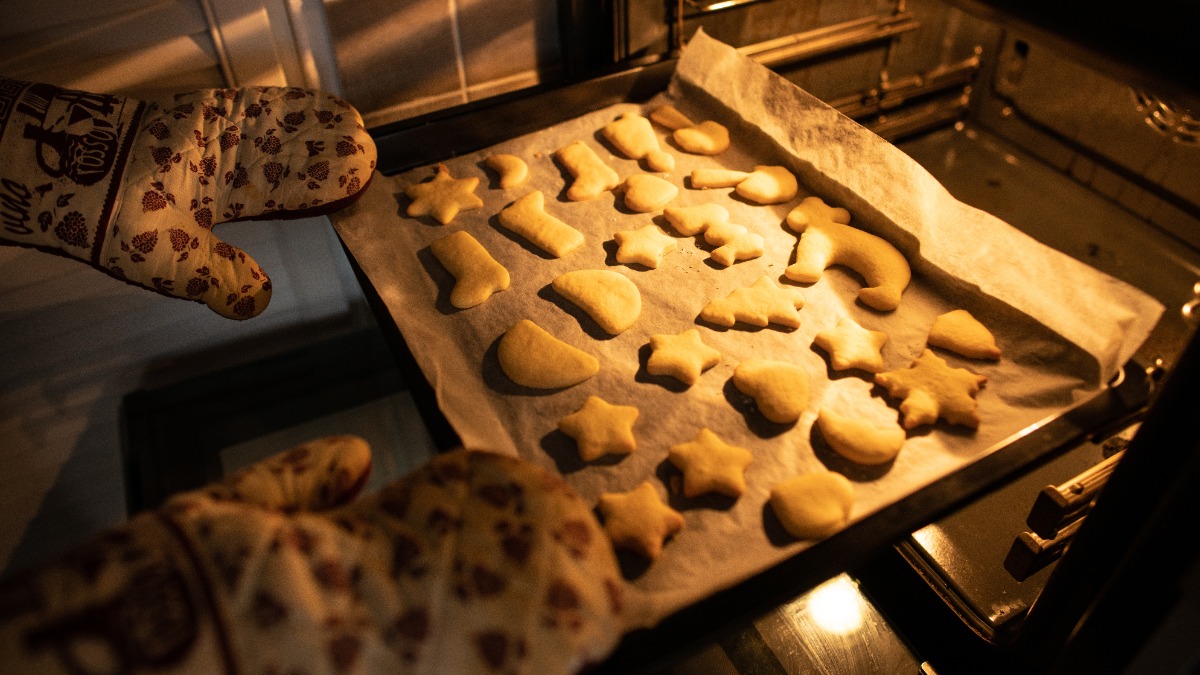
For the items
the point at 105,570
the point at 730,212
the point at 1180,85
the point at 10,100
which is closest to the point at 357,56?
the point at 10,100

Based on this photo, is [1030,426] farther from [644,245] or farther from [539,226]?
[539,226]

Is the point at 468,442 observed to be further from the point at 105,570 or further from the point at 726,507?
the point at 105,570

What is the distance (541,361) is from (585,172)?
1.47 ft

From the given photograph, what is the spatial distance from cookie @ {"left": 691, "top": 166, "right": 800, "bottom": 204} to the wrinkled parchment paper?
0.07ft

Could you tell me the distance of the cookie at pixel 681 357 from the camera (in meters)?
1.02

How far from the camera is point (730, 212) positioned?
4.25 feet

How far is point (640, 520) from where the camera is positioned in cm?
84

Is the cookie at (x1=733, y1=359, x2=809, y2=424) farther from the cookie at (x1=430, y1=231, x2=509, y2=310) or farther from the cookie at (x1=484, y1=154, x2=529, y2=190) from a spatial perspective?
the cookie at (x1=484, y1=154, x2=529, y2=190)

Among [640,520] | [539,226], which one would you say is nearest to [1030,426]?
[640,520]

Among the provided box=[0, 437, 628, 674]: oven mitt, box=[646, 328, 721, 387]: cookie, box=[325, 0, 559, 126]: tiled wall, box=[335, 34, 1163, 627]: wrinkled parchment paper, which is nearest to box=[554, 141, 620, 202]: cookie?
box=[335, 34, 1163, 627]: wrinkled parchment paper

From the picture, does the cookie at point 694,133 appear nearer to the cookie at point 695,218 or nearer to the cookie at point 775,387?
the cookie at point 695,218

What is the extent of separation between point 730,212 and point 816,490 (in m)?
0.56

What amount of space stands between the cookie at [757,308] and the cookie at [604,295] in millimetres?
105

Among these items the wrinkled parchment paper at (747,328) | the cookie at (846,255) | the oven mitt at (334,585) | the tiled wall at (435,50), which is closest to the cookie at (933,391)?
the wrinkled parchment paper at (747,328)
